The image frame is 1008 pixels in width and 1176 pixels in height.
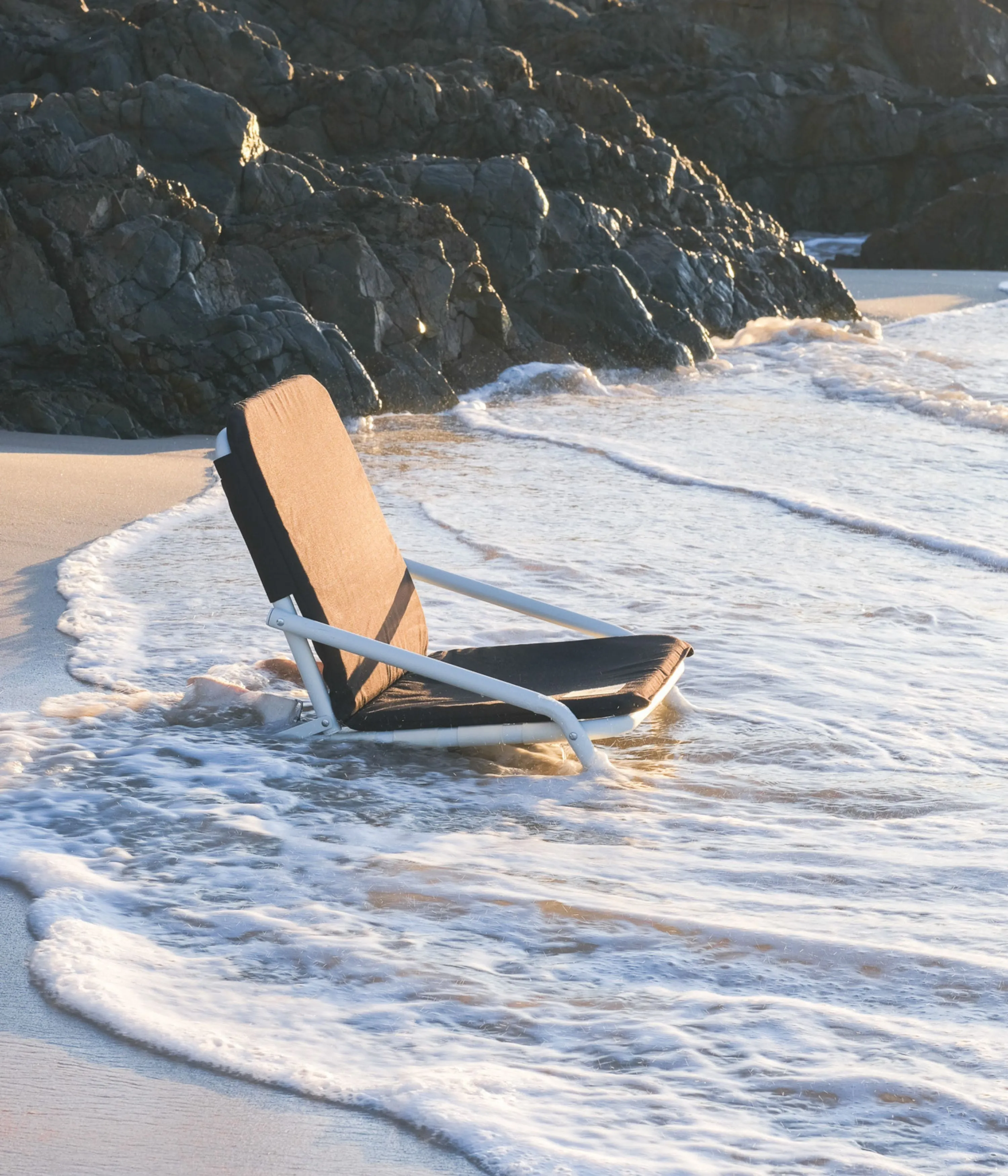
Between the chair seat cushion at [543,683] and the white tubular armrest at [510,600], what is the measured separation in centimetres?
9

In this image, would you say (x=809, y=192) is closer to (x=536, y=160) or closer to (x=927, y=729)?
(x=536, y=160)

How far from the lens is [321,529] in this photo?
4.19 m

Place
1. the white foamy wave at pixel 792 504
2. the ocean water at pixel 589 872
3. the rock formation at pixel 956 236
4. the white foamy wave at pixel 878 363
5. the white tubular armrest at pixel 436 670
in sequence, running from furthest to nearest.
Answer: the rock formation at pixel 956 236 → the white foamy wave at pixel 878 363 → the white foamy wave at pixel 792 504 → the white tubular armrest at pixel 436 670 → the ocean water at pixel 589 872

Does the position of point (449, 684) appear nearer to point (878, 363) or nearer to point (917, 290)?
point (878, 363)

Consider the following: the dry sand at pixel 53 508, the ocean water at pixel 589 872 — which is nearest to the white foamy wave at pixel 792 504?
the ocean water at pixel 589 872

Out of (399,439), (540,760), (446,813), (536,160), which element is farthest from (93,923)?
(536,160)

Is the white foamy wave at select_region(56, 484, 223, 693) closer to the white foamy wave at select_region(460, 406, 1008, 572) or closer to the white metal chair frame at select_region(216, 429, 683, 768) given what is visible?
the white metal chair frame at select_region(216, 429, 683, 768)

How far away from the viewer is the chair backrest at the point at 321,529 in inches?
155

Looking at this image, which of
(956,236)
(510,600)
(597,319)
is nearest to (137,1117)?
(510,600)

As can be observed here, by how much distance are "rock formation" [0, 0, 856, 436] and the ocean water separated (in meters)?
5.94

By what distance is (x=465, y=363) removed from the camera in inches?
623

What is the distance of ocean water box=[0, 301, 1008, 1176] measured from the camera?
2455mm

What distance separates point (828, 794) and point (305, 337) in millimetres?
9702

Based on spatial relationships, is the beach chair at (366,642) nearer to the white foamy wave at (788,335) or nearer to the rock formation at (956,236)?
the white foamy wave at (788,335)
